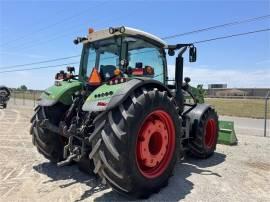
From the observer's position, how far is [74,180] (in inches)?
187

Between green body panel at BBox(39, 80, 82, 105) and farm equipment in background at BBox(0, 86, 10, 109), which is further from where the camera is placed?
farm equipment in background at BBox(0, 86, 10, 109)

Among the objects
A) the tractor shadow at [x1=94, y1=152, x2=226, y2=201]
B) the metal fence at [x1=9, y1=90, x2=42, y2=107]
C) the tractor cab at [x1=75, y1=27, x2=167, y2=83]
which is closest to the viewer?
the tractor shadow at [x1=94, y1=152, x2=226, y2=201]

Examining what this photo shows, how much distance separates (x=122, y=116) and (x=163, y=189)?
1.44 metres

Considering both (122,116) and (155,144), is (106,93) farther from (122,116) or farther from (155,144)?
(155,144)

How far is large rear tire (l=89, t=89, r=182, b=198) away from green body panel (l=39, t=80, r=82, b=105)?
57.1 inches

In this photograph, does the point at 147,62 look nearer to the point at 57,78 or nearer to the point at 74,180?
the point at 57,78

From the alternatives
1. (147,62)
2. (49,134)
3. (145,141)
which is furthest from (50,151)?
(147,62)

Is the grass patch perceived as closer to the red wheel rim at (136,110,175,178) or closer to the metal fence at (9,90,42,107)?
the metal fence at (9,90,42,107)

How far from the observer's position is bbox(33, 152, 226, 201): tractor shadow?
13.5ft

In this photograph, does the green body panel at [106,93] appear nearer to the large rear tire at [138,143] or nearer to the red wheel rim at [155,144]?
the large rear tire at [138,143]

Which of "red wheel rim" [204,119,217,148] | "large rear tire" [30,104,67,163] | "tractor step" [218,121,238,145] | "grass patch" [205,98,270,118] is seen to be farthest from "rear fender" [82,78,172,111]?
"grass patch" [205,98,270,118]

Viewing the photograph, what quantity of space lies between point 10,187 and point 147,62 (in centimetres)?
316

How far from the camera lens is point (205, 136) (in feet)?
21.7

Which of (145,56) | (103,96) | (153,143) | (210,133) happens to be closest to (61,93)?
(103,96)
